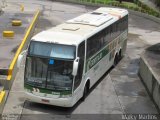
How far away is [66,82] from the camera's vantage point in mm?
17516

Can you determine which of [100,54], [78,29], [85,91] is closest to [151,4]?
[100,54]

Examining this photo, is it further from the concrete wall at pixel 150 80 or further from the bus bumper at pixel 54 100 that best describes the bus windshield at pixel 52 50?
the concrete wall at pixel 150 80

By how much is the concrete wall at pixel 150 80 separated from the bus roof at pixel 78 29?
9.87ft

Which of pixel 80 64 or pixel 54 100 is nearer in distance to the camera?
pixel 54 100

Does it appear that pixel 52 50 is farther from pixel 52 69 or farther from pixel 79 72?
pixel 79 72

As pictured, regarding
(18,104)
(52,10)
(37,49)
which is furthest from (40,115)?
(52,10)

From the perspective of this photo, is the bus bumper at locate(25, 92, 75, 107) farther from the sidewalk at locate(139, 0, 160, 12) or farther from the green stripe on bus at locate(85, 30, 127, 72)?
the sidewalk at locate(139, 0, 160, 12)

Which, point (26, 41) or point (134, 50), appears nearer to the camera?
point (26, 41)

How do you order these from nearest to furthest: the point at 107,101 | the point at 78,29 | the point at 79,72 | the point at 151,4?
the point at 79,72 → the point at 107,101 → the point at 78,29 → the point at 151,4

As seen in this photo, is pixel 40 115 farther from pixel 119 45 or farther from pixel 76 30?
pixel 119 45

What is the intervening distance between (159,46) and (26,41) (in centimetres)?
855

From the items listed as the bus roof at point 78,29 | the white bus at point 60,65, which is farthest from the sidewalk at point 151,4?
the white bus at point 60,65

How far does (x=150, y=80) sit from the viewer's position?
2083 centimetres

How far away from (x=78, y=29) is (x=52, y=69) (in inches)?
132
